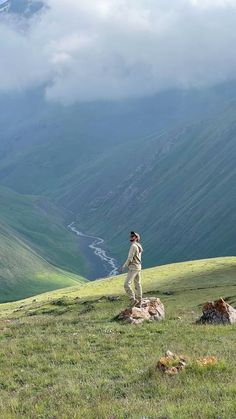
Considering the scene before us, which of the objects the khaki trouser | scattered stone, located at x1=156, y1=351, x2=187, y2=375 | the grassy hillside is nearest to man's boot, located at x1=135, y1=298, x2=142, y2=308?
the khaki trouser

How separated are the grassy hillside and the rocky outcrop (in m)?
0.86

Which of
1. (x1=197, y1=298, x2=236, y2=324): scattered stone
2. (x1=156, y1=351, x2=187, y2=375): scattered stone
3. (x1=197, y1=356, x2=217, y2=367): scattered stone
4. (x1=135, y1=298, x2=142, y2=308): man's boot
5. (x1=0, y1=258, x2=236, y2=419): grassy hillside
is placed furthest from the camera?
(x1=135, y1=298, x2=142, y2=308): man's boot

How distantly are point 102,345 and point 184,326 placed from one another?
6.33 meters

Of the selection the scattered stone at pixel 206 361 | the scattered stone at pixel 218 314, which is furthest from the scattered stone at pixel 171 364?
the scattered stone at pixel 218 314

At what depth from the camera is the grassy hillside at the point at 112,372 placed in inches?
604

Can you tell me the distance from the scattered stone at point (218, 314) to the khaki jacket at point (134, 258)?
527 centimetres

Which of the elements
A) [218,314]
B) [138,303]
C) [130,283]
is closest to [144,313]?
[138,303]

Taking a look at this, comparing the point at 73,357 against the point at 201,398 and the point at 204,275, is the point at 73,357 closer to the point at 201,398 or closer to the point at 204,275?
the point at 201,398

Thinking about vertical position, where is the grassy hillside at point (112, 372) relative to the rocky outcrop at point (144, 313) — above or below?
below

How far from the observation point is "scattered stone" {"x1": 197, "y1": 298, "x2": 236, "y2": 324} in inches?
1277

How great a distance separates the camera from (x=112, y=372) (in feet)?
67.4

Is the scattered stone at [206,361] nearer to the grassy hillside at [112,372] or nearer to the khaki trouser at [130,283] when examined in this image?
the grassy hillside at [112,372]

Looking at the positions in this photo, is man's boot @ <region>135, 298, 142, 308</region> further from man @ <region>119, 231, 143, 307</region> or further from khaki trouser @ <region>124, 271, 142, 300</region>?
khaki trouser @ <region>124, 271, 142, 300</region>

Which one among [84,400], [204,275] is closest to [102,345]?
[84,400]
